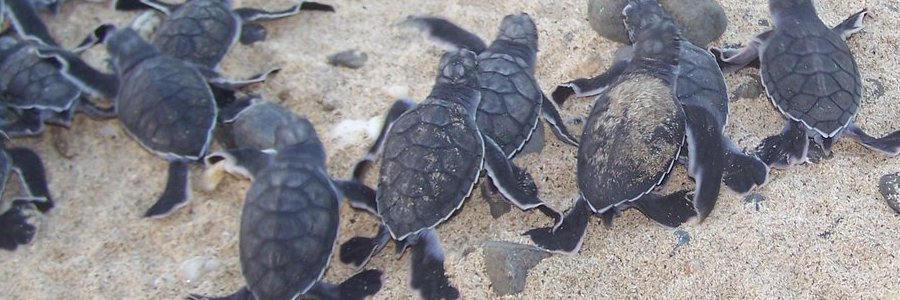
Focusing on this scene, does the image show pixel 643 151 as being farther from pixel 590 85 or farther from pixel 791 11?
pixel 791 11

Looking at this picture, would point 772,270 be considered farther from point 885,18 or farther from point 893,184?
point 885,18

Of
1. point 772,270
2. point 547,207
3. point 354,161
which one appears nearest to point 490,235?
point 547,207

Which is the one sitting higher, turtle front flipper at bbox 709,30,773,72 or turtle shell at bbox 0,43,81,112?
turtle front flipper at bbox 709,30,773,72

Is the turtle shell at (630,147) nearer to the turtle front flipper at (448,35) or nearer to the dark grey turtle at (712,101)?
the dark grey turtle at (712,101)

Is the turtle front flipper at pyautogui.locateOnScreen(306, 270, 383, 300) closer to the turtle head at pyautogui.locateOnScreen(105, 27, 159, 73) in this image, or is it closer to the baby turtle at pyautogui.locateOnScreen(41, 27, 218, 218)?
the baby turtle at pyautogui.locateOnScreen(41, 27, 218, 218)

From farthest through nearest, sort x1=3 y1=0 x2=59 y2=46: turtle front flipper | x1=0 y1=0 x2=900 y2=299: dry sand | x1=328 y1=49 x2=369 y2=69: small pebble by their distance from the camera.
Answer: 1. x1=3 y1=0 x2=59 y2=46: turtle front flipper
2. x1=328 y1=49 x2=369 y2=69: small pebble
3. x1=0 y1=0 x2=900 y2=299: dry sand

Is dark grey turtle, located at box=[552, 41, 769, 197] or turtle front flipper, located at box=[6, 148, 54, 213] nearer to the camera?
dark grey turtle, located at box=[552, 41, 769, 197]

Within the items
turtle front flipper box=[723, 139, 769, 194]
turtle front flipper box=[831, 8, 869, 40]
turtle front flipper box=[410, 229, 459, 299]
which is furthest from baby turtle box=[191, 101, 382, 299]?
turtle front flipper box=[831, 8, 869, 40]
